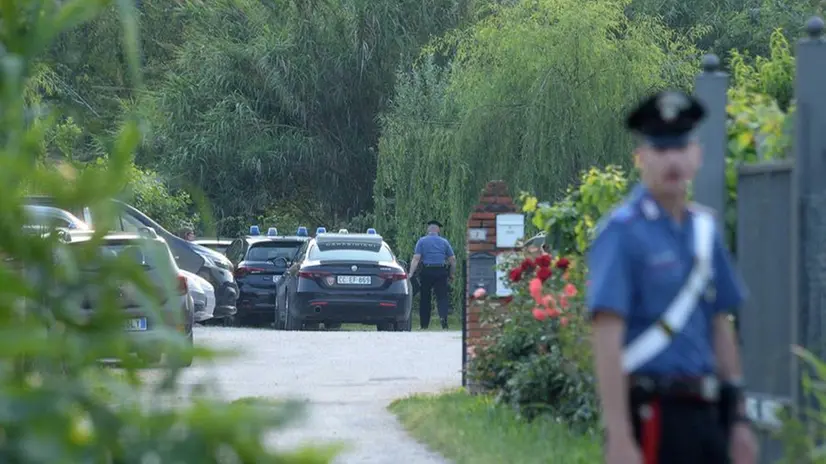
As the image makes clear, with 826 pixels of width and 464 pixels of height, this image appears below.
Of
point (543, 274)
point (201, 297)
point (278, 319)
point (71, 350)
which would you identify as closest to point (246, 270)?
point (278, 319)

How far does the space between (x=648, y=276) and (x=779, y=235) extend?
1911 millimetres

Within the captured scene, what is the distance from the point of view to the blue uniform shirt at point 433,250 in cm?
2950

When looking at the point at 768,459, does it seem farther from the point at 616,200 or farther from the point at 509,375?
the point at 509,375

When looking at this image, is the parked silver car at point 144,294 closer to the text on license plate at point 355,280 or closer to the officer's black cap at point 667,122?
the officer's black cap at point 667,122

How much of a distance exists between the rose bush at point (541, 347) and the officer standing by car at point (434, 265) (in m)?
16.3

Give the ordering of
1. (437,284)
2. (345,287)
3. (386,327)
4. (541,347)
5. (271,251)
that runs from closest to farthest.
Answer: (541,347), (345,287), (386,327), (437,284), (271,251)

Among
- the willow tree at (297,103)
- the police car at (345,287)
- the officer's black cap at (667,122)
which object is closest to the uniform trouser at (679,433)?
the officer's black cap at (667,122)

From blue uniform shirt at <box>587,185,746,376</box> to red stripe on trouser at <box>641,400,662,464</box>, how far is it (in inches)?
4.0

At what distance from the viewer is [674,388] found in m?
4.55

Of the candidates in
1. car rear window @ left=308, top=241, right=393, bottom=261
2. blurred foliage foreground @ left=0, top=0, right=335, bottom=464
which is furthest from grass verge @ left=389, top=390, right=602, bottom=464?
car rear window @ left=308, top=241, right=393, bottom=261

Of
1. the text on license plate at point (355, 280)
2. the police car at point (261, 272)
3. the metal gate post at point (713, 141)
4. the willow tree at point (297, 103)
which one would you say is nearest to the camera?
the metal gate post at point (713, 141)

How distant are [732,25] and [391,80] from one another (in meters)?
9.42

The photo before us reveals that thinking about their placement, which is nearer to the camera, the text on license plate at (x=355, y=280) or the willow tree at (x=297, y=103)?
the text on license plate at (x=355, y=280)

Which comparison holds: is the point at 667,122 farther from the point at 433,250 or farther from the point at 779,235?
the point at 433,250
